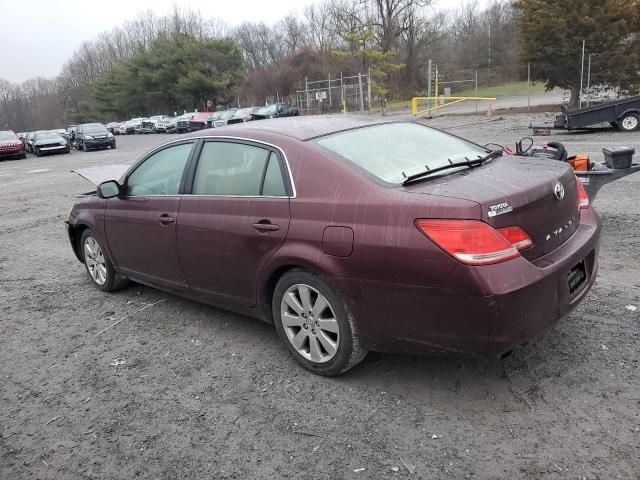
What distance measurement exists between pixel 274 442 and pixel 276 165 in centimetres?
170

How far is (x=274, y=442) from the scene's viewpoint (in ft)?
9.58

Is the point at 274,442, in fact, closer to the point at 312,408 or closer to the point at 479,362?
the point at 312,408

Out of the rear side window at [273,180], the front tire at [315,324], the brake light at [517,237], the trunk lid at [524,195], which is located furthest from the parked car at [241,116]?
the brake light at [517,237]

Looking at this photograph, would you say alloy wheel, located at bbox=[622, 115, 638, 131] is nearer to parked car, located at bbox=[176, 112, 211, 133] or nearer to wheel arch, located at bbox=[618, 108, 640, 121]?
wheel arch, located at bbox=[618, 108, 640, 121]

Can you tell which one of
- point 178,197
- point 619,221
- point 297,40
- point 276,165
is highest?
point 297,40

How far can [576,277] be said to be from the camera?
321cm

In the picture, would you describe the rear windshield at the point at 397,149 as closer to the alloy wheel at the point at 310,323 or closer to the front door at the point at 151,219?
the alloy wheel at the point at 310,323

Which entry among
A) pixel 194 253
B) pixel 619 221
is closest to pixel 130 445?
pixel 194 253

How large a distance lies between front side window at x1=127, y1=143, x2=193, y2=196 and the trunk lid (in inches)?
80.8

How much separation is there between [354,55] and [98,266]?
3884cm

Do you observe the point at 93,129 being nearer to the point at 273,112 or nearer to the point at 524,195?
the point at 273,112

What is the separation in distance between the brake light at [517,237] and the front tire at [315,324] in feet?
3.19

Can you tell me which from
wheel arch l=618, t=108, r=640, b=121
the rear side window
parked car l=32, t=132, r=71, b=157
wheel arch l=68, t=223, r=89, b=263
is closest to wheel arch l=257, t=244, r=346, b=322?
the rear side window

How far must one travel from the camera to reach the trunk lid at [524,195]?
9.31ft
